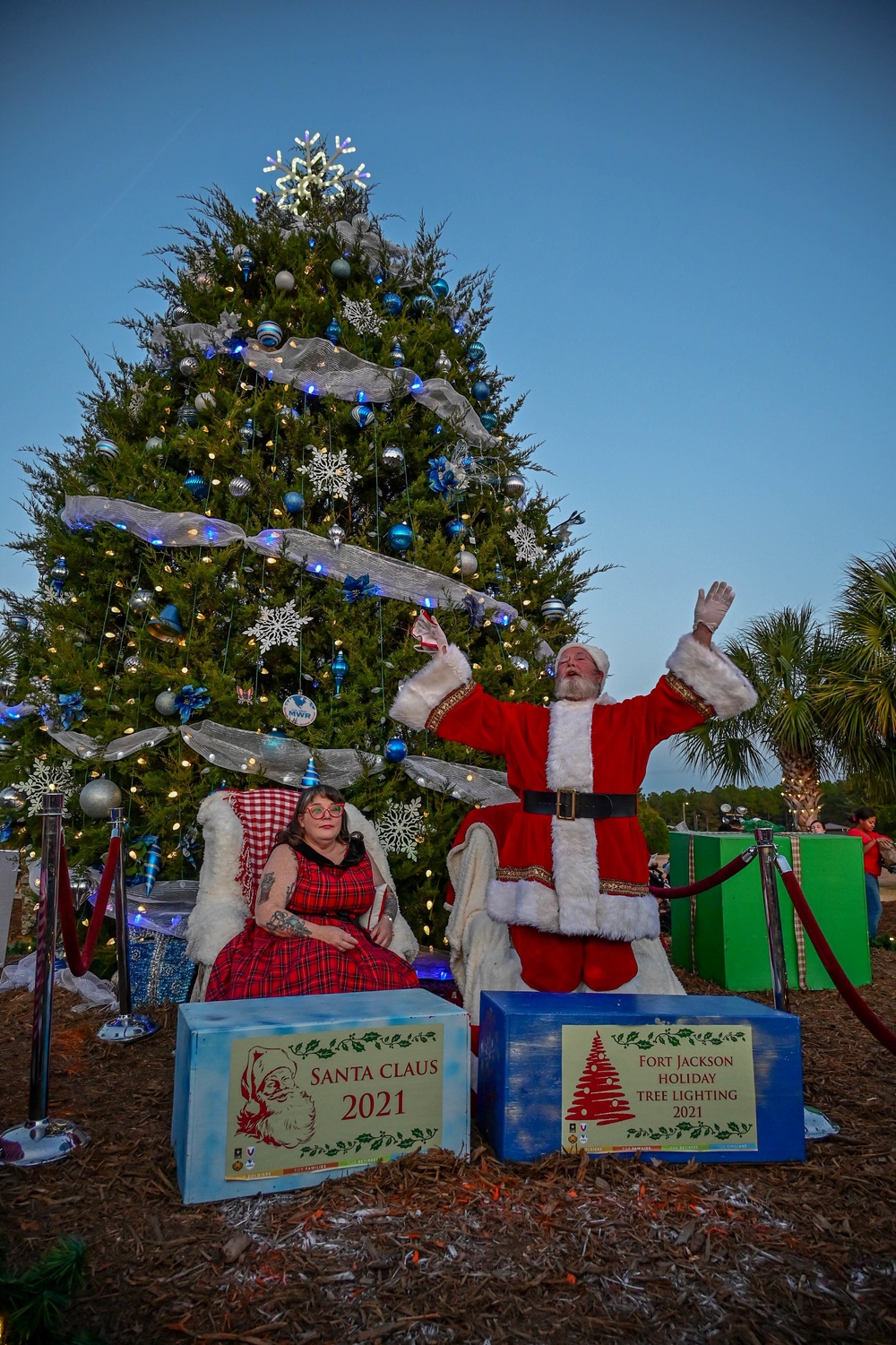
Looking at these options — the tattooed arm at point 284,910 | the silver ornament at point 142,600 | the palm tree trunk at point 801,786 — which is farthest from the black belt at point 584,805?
the palm tree trunk at point 801,786

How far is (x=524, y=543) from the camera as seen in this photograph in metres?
5.97

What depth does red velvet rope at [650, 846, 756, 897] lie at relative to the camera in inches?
138

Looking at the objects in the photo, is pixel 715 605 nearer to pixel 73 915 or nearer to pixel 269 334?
pixel 73 915

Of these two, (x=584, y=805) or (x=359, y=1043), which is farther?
(x=584, y=805)

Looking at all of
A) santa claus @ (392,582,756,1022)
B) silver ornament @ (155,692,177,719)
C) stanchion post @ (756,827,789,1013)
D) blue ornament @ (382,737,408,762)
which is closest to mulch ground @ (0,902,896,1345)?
stanchion post @ (756,827,789,1013)

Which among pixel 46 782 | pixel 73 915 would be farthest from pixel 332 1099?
pixel 46 782

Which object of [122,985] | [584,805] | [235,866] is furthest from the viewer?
[122,985]

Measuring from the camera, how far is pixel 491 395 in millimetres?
6652

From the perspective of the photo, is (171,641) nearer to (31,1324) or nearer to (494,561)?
(494,561)

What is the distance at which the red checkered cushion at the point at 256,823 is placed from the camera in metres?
4.27

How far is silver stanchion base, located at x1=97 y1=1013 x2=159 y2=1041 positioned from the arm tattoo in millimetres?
1344

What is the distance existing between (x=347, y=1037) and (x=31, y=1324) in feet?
3.50

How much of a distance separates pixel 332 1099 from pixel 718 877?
2.28 meters

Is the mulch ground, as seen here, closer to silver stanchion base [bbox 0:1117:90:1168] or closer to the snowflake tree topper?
silver stanchion base [bbox 0:1117:90:1168]
